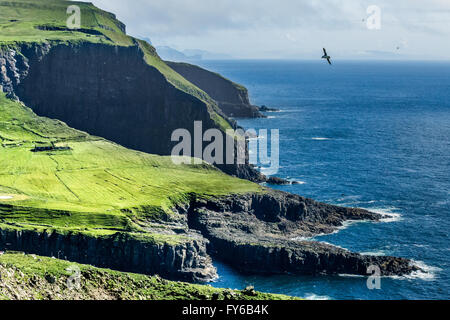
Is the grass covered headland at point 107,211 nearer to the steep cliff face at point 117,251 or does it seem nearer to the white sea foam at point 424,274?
the steep cliff face at point 117,251

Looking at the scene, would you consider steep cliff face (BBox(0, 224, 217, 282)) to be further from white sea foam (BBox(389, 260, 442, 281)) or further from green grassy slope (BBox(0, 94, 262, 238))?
white sea foam (BBox(389, 260, 442, 281))

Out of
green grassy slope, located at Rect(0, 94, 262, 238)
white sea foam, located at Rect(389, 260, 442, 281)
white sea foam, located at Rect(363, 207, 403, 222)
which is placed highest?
green grassy slope, located at Rect(0, 94, 262, 238)

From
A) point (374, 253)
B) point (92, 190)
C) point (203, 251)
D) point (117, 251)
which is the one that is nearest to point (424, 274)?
point (374, 253)

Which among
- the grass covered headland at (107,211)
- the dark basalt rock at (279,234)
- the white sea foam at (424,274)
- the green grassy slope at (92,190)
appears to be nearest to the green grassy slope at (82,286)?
the grass covered headland at (107,211)

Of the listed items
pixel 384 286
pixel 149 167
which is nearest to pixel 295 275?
pixel 384 286

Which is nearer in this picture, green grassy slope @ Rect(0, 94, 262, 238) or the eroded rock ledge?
the eroded rock ledge

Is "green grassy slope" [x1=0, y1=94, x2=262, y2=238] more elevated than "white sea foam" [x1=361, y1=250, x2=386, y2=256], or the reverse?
"green grassy slope" [x1=0, y1=94, x2=262, y2=238]

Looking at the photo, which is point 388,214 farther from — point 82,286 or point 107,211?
point 82,286

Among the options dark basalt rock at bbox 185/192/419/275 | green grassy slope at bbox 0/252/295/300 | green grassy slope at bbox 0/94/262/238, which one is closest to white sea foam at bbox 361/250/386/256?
Answer: dark basalt rock at bbox 185/192/419/275
